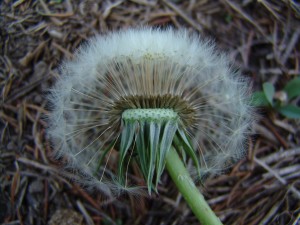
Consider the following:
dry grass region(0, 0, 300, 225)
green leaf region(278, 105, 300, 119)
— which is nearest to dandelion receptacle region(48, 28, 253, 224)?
dry grass region(0, 0, 300, 225)

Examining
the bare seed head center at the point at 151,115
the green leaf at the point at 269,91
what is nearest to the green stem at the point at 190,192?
the bare seed head center at the point at 151,115

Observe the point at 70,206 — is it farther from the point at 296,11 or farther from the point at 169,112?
the point at 296,11

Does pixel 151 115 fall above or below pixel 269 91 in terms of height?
above

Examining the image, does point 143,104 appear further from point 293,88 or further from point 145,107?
point 293,88

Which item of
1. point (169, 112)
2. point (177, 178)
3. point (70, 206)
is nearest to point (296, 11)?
point (169, 112)

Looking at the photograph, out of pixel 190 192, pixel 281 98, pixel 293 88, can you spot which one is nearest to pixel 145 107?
pixel 190 192
